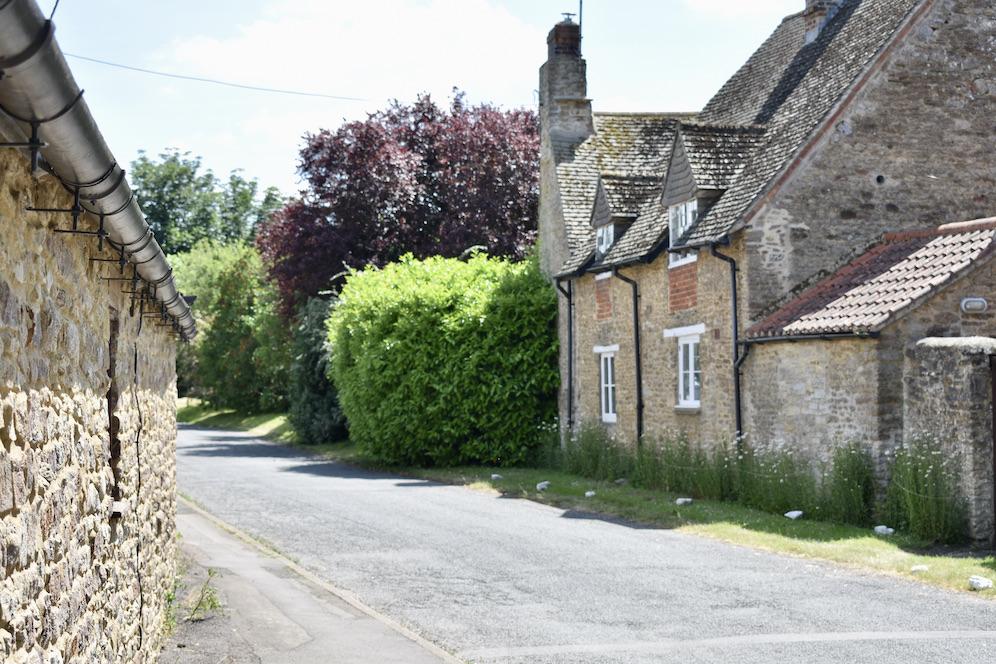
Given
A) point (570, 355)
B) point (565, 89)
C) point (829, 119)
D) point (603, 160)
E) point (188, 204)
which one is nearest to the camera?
point (829, 119)

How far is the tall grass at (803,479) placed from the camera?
15461 millimetres

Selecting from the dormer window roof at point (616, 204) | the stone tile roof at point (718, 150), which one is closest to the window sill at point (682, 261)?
the stone tile roof at point (718, 150)

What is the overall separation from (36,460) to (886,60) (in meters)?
19.8

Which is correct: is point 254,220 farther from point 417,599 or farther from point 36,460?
point 36,460

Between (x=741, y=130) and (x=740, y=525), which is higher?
(x=741, y=130)

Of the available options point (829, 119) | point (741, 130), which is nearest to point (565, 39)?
point (741, 130)

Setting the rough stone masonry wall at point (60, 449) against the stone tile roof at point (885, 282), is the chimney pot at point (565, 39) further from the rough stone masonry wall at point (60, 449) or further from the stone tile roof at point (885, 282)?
the rough stone masonry wall at point (60, 449)

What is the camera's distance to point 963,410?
15.3 m

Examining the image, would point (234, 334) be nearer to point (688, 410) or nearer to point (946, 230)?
point (688, 410)

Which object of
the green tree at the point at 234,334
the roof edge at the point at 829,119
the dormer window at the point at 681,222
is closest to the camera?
the roof edge at the point at 829,119

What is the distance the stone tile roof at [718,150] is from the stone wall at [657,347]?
1.55m

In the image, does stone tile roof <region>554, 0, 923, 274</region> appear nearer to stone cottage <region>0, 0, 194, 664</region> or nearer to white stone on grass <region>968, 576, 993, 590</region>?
white stone on grass <region>968, 576, 993, 590</region>

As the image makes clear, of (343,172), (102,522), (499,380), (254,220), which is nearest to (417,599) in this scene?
(102,522)

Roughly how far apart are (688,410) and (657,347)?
217cm
